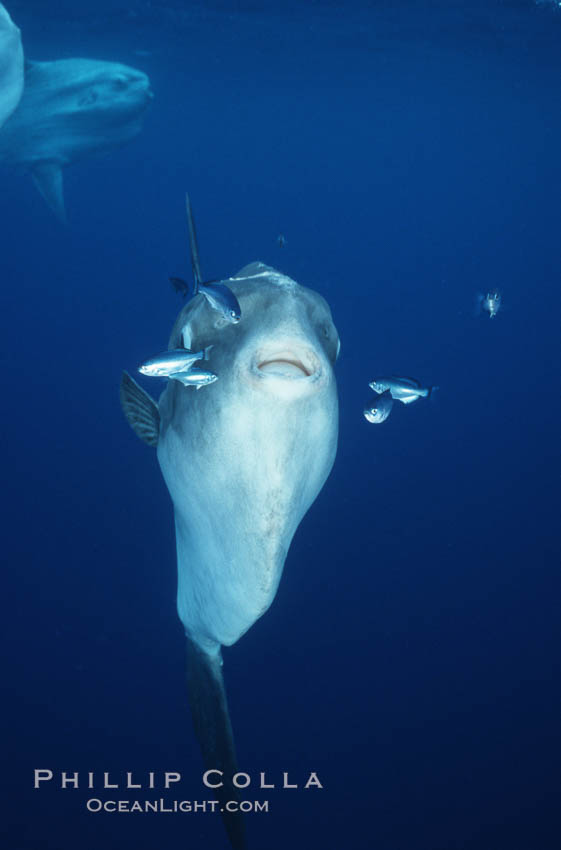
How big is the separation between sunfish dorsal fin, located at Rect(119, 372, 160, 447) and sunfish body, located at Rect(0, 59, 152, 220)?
9.72m

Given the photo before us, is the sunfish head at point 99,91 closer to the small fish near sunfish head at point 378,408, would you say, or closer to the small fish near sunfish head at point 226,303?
the small fish near sunfish head at point 378,408

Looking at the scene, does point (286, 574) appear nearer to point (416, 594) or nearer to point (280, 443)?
point (416, 594)

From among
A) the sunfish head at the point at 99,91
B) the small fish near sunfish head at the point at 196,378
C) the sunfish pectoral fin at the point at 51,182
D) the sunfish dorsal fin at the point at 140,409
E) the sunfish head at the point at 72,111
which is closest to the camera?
the small fish near sunfish head at the point at 196,378

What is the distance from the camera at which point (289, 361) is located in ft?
4.28

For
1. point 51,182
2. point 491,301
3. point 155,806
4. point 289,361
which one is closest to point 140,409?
point 289,361

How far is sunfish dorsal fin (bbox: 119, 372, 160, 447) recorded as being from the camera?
85.4 inches

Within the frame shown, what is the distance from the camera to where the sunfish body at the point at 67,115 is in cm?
984

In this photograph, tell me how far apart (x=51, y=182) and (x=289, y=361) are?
12255 millimetres

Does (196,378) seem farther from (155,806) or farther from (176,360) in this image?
(155,806)

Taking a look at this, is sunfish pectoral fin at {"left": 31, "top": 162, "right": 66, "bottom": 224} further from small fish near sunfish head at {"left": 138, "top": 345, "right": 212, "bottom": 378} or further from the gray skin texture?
→ the gray skin texture

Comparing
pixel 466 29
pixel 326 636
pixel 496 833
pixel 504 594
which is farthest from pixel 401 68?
pixel 496 833

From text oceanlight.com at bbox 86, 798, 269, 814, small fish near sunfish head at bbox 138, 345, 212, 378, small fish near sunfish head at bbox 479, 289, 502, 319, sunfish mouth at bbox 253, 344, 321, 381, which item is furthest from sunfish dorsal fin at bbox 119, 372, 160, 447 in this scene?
text oceanlight.com at bbox 86, 798, 269, 814

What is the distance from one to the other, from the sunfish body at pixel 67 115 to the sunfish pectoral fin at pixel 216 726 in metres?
10.2

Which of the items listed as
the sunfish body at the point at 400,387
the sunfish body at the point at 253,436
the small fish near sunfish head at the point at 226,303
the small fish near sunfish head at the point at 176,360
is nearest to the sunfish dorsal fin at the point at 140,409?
the small fish near sunfish head at the point at 176,360
